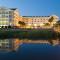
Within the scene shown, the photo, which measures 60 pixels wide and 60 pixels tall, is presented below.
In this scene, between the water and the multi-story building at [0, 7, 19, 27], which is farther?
the multi-story building at [0, 7, 19, 27]

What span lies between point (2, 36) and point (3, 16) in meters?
65.7

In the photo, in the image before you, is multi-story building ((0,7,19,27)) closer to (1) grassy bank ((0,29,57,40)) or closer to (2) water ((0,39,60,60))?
(1) grassy bank ((0,29,57,40))

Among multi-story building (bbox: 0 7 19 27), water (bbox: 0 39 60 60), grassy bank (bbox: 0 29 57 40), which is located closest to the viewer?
water (bbox: 0 39 60 60)

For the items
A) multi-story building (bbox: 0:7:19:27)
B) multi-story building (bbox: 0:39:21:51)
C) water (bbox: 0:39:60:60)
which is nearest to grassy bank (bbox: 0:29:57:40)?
multi-story building (bbox: 0:39:21:51)

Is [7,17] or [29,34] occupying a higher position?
[7,17]

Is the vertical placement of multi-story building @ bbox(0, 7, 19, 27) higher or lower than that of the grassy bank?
higher

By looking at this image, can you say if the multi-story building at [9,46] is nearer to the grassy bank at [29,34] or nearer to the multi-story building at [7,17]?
the grassy bank at [29,34]

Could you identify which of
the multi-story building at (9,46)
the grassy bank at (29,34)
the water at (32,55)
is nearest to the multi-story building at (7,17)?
the grassy bank at (29,34)

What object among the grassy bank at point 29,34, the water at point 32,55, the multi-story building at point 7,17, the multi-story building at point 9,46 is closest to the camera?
the water at point 32,55

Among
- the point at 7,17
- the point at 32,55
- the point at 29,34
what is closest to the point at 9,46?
the point at 32,55

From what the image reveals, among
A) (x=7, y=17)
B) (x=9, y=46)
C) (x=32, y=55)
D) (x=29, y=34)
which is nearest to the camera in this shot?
(x=32, y=55)

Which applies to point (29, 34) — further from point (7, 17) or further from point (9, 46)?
point (7, 17)

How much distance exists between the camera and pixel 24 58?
1347cm

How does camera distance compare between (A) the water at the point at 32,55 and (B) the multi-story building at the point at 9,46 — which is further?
(B) the multi-story building at the point at 9,46
